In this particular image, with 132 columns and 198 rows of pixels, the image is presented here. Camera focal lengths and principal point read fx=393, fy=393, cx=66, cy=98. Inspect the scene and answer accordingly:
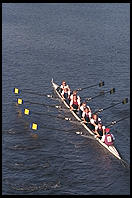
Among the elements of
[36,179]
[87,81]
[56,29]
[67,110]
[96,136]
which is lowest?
[36,179]

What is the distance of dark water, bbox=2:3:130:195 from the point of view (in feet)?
114

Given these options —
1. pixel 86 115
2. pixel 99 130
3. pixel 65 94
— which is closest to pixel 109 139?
pixel 99 130

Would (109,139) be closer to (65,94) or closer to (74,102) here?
(74,102)

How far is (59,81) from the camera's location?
58.7 meters

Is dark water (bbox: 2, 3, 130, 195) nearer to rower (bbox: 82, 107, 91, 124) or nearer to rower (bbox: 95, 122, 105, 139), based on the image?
rower (bbox: 95, 122, 105, 139)

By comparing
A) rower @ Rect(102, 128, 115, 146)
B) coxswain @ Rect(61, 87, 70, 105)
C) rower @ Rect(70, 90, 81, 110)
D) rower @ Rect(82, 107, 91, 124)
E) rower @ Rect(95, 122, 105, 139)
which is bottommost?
rower @ Rect(102, 128, 115, 146)

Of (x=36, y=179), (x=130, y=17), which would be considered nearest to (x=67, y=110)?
(x=36, y=179)

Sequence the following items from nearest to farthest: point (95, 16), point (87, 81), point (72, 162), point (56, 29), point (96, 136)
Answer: point (72, 162)
point (96, 136)
point (87, 81)
point (56, 29)
point (95, 16)

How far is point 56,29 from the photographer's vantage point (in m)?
87.9

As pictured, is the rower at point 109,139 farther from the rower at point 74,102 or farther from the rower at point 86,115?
the rower at point 74,102

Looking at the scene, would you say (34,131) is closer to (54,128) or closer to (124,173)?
(54,128)

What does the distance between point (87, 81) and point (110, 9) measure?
56.1 metres

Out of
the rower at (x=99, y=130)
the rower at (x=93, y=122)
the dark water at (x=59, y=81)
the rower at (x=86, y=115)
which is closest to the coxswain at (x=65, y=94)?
the dark water at (x=59, y=81)

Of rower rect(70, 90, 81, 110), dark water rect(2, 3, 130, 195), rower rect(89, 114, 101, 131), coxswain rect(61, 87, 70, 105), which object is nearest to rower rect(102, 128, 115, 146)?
dark water rect(2, 3, 130, 195)
